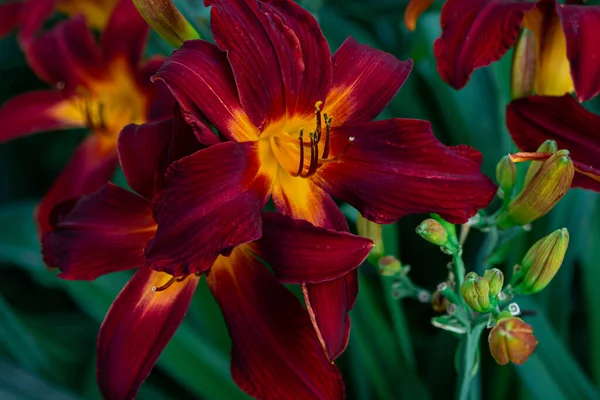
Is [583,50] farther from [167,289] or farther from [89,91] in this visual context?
[89,91]

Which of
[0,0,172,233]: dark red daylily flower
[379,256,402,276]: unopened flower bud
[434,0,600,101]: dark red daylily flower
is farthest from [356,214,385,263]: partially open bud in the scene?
[0,0,172,233]: dark red daylily flower

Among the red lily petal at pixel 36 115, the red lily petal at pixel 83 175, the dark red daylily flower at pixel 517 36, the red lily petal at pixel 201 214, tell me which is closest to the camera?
the red lily petal at pixel 201 214

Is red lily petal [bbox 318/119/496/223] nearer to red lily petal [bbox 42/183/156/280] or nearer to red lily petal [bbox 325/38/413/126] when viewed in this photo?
red lily petal [bbox 325/38/413/126]

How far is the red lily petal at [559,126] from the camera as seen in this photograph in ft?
1.74

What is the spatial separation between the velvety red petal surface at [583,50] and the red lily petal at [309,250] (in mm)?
212

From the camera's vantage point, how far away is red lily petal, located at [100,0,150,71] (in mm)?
877

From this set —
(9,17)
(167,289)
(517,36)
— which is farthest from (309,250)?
(9,17)

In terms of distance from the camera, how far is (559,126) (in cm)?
54

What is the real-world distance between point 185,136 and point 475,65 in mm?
221

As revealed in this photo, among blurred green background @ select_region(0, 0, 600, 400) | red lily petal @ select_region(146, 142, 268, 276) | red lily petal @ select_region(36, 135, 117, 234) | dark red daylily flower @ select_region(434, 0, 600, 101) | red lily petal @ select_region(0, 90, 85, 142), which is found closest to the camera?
red lily petal @ select_region(146, 142, 268, 276)

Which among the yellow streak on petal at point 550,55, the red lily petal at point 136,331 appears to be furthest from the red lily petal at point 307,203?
the yellow streak on petal at point 550,55

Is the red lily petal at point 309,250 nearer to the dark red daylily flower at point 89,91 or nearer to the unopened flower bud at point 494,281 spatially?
the unopened flower bud at point 494,281

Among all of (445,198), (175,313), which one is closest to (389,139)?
(445,198)

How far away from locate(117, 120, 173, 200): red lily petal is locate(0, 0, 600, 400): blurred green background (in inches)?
6.1
